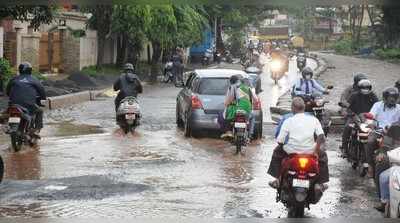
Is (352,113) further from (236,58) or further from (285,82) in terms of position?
(236,58)

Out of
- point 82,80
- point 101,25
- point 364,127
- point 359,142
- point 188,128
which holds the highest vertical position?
point 101,25

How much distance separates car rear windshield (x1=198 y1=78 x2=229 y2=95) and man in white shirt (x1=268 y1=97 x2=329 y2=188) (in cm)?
723

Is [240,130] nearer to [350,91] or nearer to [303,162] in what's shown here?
[350,91]

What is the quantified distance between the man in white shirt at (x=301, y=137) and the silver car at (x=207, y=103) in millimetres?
6489

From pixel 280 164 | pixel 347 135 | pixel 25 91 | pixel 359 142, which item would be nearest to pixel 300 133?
pixel 280 164

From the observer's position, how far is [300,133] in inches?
293

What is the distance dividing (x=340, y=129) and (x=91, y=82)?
560 inches

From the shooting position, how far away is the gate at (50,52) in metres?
31.7

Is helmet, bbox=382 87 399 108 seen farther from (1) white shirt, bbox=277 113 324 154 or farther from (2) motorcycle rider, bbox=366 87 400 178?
(1) white shirt, bbox=277 113 324 154

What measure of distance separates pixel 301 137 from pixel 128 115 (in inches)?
310

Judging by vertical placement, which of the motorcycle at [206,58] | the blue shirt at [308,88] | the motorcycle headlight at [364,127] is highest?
the blue shirt at [308,88]

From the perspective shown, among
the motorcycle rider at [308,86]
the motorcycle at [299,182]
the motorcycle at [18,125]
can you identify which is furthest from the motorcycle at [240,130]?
the motorcycle at [299,182]

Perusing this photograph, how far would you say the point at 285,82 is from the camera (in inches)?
1428

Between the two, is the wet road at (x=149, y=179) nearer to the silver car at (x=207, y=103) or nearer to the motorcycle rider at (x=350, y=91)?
the silver car at (x=207, y=103)
